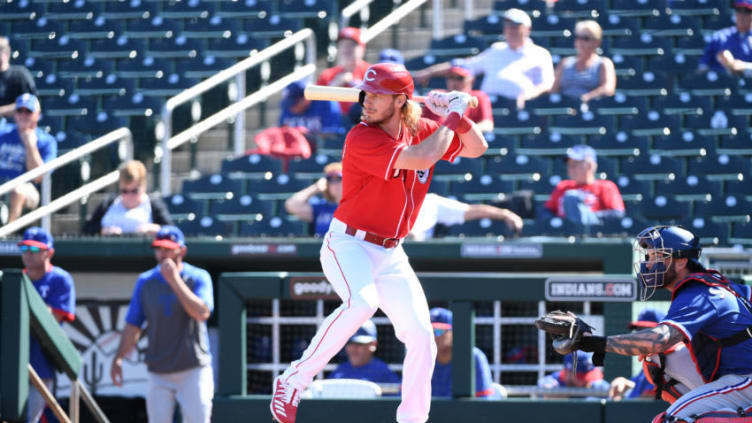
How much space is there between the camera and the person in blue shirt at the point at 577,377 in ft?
21.9

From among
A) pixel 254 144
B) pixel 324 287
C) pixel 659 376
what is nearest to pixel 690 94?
pixel 254 144

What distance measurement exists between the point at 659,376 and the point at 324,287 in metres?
2.10

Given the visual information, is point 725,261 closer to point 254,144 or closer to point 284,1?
point 254,144

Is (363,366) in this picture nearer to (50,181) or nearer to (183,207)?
(183,207)

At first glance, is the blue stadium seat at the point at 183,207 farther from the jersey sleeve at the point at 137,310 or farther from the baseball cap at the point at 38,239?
the jersey sleeve at the point at 137,310

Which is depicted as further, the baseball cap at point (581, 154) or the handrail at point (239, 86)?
the handrail at point (239, 86)

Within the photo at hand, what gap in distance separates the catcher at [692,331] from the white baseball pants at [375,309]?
746mm

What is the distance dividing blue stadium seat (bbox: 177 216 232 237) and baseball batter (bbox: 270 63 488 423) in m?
4.20

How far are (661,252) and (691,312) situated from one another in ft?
1.02

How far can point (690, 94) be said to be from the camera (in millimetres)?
10344

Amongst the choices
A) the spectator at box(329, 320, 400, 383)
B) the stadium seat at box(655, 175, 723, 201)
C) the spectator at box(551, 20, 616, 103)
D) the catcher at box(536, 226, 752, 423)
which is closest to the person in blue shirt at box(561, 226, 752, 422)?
the catcher at box(536, 226, 752, 423)

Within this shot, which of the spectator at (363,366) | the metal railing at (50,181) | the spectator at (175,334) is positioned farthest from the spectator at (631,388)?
the metal railing at (50,181)

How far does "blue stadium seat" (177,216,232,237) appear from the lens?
9.32m

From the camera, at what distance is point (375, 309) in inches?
197
